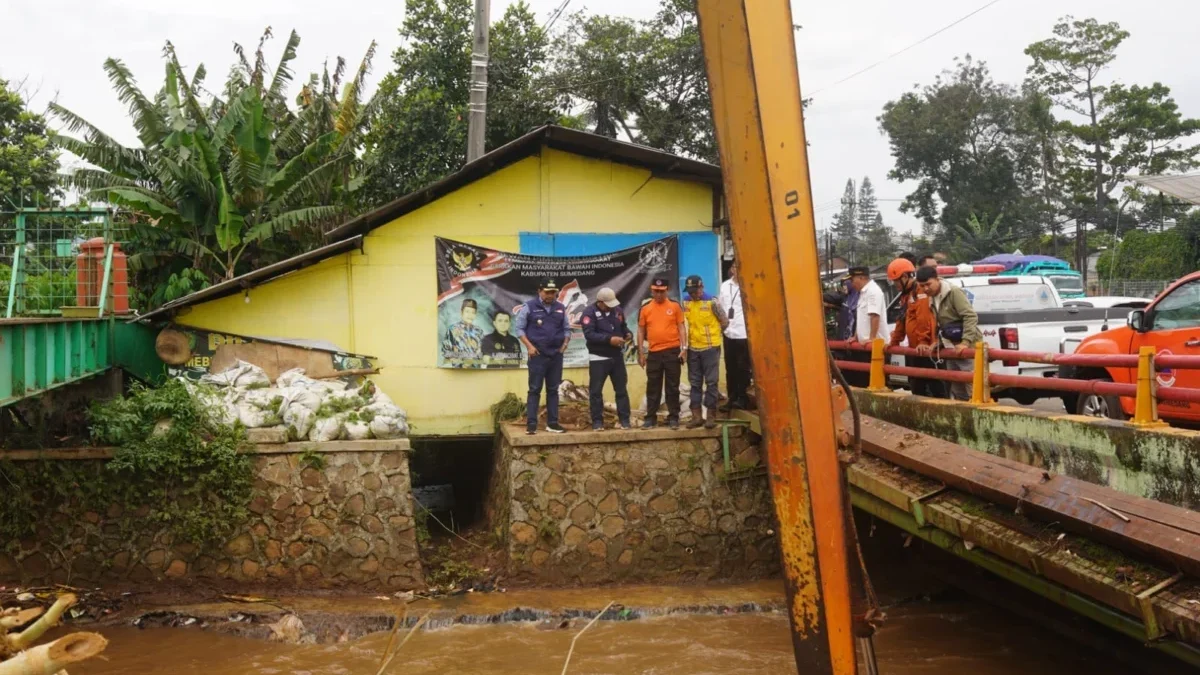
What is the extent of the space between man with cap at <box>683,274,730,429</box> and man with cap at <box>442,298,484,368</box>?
300 centimetres

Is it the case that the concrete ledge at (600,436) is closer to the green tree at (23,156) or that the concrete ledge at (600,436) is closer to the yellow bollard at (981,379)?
the yellow bollard at (981,379)

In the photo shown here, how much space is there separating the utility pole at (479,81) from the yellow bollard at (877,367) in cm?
714

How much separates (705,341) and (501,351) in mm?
2983

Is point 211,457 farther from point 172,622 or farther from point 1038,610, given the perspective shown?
point 1038,610

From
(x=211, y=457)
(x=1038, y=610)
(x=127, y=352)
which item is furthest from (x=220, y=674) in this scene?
(x=1038, y=610)

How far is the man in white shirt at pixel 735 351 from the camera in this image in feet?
38.9

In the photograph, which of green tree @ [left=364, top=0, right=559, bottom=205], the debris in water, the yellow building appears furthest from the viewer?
green tree @ [left=364, top=0, right=559, bottom=205]

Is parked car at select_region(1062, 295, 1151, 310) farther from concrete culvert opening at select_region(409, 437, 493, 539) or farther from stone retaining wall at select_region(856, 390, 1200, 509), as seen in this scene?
concrete culvert opening at select_region(409, 437, 493, 539)

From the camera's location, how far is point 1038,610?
9453mm

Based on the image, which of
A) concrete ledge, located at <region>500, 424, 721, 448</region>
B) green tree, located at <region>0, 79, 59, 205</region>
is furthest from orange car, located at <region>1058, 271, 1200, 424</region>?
green tree, located at <region>0, 79, 59, 205</region>

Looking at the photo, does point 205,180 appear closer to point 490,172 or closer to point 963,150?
point 490,172

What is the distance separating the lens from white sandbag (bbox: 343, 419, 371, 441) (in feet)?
38.2

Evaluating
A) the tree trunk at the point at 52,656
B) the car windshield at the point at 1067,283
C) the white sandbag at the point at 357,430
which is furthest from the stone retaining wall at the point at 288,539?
the car windshield at the point at 1067,283

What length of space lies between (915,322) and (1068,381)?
294 centimetres
